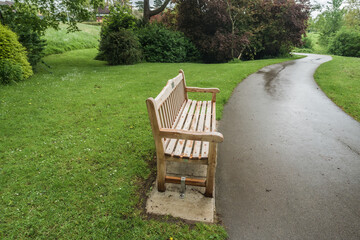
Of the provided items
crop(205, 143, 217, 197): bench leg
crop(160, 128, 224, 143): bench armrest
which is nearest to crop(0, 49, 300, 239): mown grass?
crop(205, 143, 217, 197): bench leg

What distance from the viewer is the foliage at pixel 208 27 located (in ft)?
62.6

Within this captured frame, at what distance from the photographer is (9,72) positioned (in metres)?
8.49

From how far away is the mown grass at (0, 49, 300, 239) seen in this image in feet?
8.39

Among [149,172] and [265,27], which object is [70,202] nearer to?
[149,172]

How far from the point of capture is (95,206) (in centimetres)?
286

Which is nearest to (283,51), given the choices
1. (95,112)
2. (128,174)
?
(95,112)

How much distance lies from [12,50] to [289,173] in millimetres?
10618

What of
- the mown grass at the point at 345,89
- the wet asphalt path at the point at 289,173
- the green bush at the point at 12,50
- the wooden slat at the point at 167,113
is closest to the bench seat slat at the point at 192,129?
the wooden slat at the point at 167,113

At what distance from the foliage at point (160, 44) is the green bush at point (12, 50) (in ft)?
30.6

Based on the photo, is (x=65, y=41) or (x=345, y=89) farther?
(x=65, y=41)

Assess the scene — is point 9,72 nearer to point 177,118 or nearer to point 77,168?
point 77,168

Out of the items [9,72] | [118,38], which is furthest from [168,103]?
[118,38]

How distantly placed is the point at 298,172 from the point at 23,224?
13.1ft

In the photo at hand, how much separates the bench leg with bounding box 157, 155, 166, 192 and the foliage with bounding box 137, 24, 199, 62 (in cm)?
1584
